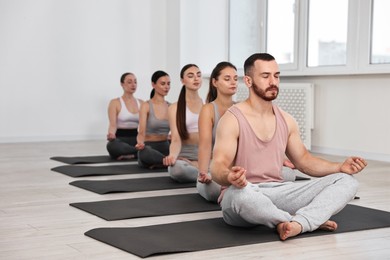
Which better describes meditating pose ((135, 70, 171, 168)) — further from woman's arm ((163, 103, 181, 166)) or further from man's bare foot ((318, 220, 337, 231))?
man's bare foot ((318, 220, 337, 231))

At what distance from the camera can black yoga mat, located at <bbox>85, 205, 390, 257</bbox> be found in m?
2.68

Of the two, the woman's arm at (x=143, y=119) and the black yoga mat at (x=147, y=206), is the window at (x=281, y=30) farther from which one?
the black yoga mat at (x=147, y=206)

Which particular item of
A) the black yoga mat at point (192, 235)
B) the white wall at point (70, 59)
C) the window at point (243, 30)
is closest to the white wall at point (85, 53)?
the white wall at point (70, 59)

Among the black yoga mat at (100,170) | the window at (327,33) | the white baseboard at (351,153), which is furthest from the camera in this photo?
the window at (327,33)

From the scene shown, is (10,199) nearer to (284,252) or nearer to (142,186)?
(142,186)

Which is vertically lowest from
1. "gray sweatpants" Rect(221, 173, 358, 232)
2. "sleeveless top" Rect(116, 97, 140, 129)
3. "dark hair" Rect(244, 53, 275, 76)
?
"gray sweatpants" Rect(221, 173, 358, 232)

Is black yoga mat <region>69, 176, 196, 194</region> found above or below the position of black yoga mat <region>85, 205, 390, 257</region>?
below

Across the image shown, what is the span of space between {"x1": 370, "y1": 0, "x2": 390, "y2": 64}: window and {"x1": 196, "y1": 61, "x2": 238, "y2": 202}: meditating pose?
282 centimetres

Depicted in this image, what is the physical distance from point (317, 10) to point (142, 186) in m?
3.50

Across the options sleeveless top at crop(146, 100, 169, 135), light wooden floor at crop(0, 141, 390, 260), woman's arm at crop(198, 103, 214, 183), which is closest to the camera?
light wooden floor at crop(0, 141, 390, 260)

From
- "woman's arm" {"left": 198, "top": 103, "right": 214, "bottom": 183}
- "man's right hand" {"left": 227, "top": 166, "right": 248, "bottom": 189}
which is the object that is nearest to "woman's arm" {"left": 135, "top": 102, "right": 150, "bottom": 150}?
"woman's arm" {"left": 198, "top": 103, "right": 214, "bottom": 183}

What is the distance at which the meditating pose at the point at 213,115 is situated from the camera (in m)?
3.71

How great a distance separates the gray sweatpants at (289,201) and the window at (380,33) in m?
3.49

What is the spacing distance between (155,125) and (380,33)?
2.34m
